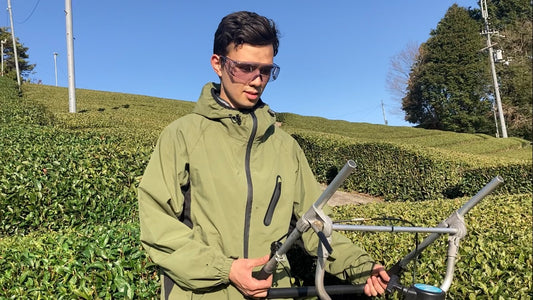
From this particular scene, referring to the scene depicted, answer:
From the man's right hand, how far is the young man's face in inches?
26.9

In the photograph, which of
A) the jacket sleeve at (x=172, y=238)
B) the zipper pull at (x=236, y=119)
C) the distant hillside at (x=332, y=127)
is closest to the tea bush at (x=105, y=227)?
the jacket sleeve at (x=172, y=238)

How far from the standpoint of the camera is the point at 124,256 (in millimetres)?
2357

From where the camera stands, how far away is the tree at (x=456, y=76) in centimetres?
3853

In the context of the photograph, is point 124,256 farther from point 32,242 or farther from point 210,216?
point 210,216

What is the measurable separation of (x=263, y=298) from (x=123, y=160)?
4.03 meters

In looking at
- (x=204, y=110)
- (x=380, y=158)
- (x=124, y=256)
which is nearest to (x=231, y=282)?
(x=204, y=110)

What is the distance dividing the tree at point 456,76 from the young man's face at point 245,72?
42.2m

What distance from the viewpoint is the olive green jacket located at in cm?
136

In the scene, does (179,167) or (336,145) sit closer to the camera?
(179,167)

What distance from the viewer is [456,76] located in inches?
1548

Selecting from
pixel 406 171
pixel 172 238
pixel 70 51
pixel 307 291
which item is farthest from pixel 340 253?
pixel 70 51

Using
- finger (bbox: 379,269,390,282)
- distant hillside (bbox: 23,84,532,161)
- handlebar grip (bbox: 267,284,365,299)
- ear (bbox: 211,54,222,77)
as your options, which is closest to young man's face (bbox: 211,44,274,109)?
ear (bbox: 211,54,222,77)

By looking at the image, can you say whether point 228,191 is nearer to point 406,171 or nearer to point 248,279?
point 248,279

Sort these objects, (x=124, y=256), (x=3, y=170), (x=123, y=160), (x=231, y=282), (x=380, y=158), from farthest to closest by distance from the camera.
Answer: (x=380, y=158) < (x=123, y=160) < (x=3, y=170) < (x=124, y=256) < (x=231, y=282)
